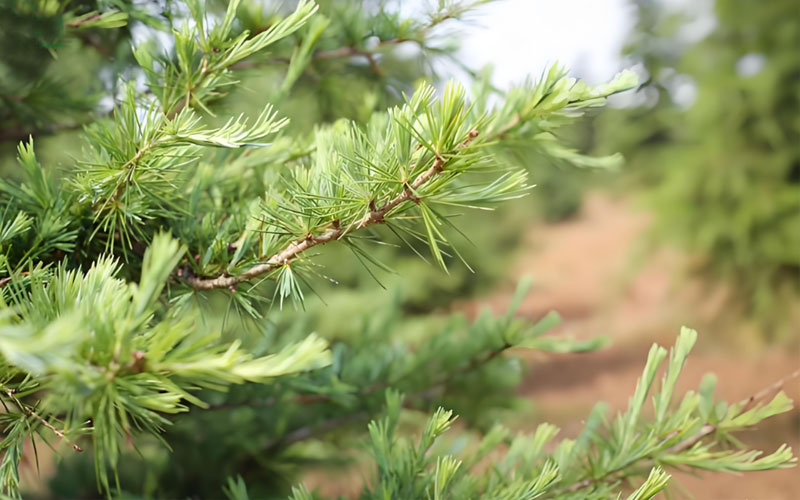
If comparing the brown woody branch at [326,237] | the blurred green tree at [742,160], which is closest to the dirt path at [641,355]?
the blurred green tree at [742,160]

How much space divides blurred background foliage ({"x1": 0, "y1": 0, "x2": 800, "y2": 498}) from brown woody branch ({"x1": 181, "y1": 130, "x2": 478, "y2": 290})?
0.04 metres

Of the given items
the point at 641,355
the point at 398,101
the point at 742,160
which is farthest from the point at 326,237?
the point at 641,355

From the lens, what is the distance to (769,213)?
412 cm

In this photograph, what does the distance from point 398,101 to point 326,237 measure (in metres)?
0.68

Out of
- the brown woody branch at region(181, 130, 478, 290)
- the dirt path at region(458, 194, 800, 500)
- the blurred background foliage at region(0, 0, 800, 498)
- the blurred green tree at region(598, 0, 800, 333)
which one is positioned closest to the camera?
the brown woody branch at region(181, 130, 478, 290)

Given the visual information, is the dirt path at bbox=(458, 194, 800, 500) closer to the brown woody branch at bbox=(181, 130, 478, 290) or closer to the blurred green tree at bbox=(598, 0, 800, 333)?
the blurred green tree at bbox=(598, 0, 800, 333)

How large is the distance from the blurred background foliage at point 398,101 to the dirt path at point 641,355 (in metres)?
0.50

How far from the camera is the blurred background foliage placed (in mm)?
972

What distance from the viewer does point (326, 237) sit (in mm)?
552

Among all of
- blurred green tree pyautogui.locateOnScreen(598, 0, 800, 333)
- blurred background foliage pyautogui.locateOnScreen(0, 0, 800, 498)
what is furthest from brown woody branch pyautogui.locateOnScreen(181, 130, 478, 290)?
blurred green tree pyautogui.locateOnScreen(598, 0, 800, 333)

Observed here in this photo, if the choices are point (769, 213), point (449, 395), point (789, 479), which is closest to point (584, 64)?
→ point (769, 213)

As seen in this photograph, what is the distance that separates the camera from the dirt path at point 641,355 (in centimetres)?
333

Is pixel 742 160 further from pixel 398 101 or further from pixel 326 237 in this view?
pixel 326 237

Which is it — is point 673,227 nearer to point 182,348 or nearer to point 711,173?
point 711,173
